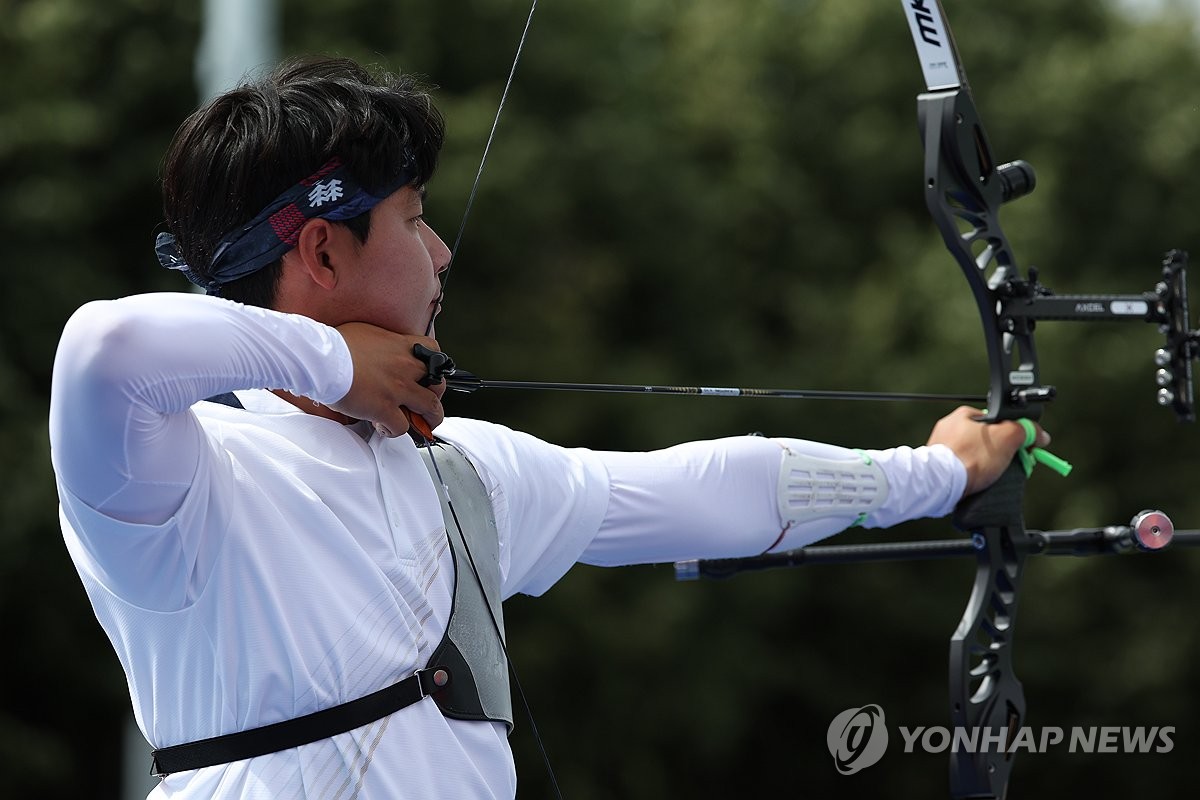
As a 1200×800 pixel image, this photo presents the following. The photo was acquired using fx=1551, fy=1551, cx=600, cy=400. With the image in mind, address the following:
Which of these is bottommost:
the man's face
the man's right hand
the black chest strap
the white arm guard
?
the black chest strap

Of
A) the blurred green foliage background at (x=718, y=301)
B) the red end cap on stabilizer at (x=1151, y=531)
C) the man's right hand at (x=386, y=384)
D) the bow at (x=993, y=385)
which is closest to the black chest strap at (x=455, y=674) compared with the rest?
the man's right hand at (x=386, y=384)

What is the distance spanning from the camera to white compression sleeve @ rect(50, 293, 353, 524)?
1.54m

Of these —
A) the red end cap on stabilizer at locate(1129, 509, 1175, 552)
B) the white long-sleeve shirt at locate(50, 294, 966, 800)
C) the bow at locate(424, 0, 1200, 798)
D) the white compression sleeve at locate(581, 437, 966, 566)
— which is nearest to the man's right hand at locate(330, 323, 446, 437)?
the white long-sleeve shirt at locate(50, 294, 966, 800)

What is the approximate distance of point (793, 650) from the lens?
460 inches

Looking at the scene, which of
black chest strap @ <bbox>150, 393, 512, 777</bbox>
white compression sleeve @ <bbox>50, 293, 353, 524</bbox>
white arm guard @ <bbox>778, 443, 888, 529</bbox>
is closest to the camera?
white compression sleeve @ <bbox>50, 293, 353, 524</bbox>

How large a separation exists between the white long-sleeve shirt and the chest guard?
2 cm

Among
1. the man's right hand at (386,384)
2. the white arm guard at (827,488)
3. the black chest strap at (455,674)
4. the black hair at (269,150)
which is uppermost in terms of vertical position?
the black hair at (269,150)

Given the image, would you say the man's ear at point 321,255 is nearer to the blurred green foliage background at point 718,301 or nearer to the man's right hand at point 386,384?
the man's right hand at point 386,384

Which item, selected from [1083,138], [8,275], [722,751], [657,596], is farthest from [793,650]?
[8,275]

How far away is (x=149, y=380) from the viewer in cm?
155

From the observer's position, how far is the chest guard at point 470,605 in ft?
6.01

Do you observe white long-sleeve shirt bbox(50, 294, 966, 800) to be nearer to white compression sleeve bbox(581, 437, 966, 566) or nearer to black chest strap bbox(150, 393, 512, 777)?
black chest strap bbox(150, 393, 512, 777)

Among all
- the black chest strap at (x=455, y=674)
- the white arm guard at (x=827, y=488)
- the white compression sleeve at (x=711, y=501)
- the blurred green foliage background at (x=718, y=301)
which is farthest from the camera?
the blurred green foliage background at (x=718, y=301)

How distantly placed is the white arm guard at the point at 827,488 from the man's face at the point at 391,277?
0.69 metres
